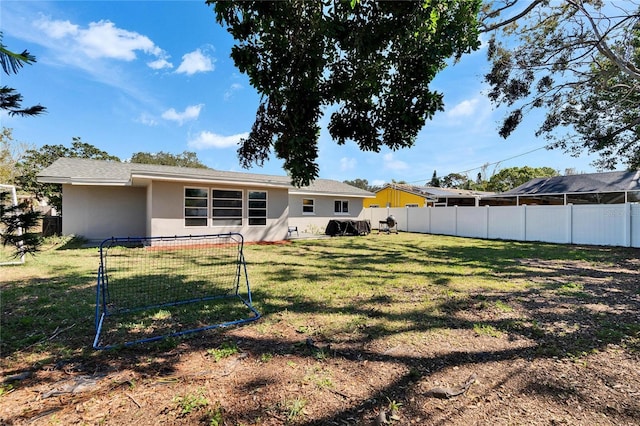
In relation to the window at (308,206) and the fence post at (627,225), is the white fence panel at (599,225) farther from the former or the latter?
the window at (308,206)

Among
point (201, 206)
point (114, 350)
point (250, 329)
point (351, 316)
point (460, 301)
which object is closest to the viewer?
point (114, 350)

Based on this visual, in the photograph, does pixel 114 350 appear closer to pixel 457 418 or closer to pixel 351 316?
pixel 351 316

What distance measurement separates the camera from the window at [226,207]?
1230 centimetres

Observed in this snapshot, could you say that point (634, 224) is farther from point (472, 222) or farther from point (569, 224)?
point (472, 222)

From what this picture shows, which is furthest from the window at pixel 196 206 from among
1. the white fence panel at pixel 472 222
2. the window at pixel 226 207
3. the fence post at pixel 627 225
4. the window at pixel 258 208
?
the fence post at pixel 627 225

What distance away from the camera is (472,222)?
1645 centimetres

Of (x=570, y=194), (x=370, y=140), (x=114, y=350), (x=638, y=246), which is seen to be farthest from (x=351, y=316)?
(x=570, y=194)

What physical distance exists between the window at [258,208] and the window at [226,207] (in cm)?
50

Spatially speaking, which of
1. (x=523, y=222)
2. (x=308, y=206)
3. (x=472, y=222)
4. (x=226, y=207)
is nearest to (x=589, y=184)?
(x=523, y=222)

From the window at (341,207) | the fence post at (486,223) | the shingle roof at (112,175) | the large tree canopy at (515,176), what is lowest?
the fence post at (486,223)

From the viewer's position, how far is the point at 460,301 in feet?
16.4

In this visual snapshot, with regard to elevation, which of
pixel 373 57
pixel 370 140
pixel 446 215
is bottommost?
pixel 446 215

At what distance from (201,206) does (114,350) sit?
932cm

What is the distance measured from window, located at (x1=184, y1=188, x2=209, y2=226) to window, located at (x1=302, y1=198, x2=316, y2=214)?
6.48 m
